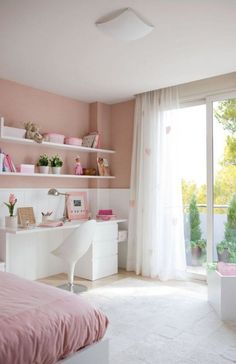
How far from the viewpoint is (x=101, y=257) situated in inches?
159

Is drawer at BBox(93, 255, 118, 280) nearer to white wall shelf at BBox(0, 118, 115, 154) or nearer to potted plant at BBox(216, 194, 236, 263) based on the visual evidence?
potted plant at BBox(216, 194, 236, 263)

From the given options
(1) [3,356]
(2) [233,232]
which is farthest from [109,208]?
(1) [3,356]

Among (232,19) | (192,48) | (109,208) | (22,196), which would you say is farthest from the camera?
(109,208)

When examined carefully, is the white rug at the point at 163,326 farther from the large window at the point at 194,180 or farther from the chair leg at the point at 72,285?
the large window at the point at 194,180

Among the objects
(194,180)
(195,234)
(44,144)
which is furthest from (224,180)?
(44,144)

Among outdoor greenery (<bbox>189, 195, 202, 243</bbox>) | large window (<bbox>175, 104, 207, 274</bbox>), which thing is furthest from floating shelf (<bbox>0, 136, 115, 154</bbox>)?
outdoor greenery (<bbox>189, 195, 202, 243</bbox>)

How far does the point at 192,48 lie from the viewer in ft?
9.32

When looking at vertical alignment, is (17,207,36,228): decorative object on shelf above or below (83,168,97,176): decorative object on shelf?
below

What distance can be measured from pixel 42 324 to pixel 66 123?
3343 mm

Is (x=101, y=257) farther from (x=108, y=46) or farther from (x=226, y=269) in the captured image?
(x=108, y=46)

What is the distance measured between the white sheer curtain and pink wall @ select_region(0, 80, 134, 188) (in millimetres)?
338

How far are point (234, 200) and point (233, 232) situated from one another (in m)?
0.39

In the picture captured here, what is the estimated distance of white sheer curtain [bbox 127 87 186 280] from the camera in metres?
4.01

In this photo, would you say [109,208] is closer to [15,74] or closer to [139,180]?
[139,180]
